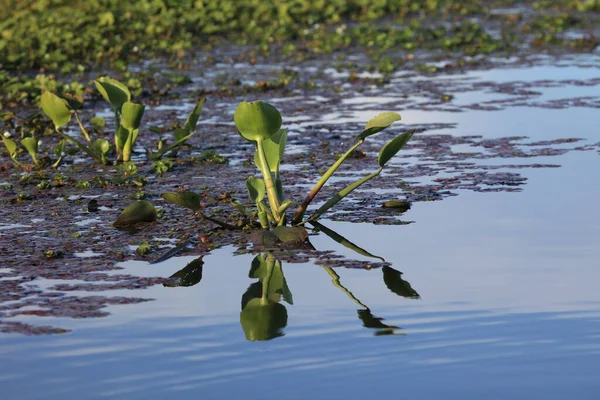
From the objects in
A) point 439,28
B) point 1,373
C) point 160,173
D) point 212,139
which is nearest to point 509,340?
point 1,373

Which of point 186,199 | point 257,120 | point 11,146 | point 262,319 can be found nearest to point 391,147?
point 257,120

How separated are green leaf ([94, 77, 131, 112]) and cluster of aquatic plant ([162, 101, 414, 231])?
6.90 feet

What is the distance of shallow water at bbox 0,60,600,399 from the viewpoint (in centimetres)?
479

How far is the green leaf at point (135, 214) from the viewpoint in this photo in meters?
7.51

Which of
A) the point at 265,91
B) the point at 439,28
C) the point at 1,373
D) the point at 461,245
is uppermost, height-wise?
the point at 439,28

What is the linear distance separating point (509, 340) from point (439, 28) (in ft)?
48.4

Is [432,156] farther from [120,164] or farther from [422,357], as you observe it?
[422,357]

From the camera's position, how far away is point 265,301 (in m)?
6.08

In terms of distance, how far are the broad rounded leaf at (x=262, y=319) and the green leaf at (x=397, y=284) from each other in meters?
0.60

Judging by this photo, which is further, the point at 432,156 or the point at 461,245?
the point at 432,156

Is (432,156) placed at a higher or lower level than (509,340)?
higher

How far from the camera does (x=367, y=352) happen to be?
514 cm

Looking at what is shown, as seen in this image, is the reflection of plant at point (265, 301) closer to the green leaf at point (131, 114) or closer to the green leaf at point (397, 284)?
the green leaf at point (397, 284)

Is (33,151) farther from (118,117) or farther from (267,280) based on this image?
(267,280)
